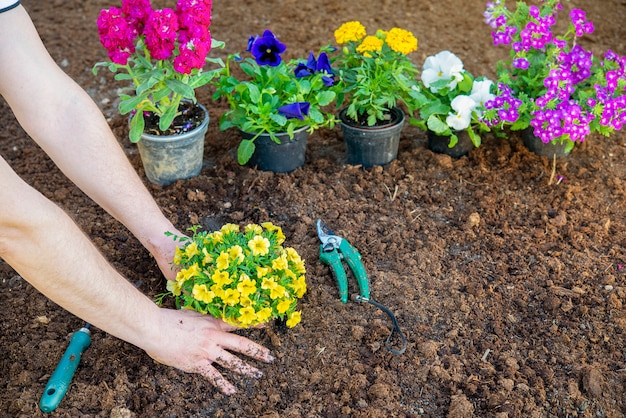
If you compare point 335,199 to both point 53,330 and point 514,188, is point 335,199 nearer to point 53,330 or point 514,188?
point 514,188

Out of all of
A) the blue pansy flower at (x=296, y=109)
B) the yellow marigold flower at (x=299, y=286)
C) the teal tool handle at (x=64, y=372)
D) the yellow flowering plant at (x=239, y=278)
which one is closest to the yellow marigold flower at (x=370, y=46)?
the blue pansy flower at (x=296, y=109)

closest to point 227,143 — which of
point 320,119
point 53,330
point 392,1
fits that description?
point 320,119

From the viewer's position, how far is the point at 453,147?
3.08 meters

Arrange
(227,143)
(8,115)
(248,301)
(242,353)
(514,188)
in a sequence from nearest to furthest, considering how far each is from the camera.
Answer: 1. (248,301)
2. (242,353)
3. (514,188)
4. (227,143)
5. (8,115)

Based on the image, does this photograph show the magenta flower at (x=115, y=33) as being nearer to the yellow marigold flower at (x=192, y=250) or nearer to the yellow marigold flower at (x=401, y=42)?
the yellow marigold flower at (x=192, y=250)

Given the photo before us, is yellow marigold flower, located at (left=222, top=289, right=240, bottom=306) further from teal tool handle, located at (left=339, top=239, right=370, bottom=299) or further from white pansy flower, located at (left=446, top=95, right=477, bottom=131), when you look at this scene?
white pansy flower, located at (left=446, top=95, right=477, bottom=131)

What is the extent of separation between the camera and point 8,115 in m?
3.58

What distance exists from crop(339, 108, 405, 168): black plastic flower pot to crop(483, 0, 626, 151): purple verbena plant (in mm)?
396

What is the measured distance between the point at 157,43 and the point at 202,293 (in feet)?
3.46

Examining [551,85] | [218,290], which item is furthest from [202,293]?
[551,85]

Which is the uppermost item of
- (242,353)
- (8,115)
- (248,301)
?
(248,301)

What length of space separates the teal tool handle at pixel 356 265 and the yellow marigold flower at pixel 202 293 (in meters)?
0.58

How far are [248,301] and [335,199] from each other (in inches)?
35.5

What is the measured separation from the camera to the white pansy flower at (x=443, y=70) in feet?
9.64
